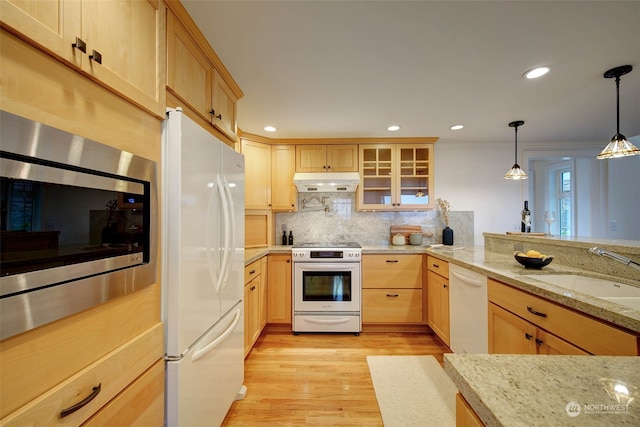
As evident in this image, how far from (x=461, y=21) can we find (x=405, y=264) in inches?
87.9

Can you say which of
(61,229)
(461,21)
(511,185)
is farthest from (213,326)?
(511,185)

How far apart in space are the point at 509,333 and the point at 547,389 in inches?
52.0

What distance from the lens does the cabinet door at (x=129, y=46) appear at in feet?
2.51

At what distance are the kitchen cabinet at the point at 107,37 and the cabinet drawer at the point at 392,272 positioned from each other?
7.99 feet

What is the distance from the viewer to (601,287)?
1.43 meters

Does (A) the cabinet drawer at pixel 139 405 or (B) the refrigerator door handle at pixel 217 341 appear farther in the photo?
(B) the refrigerator door handle at pixel 217 341

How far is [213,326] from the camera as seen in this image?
134 cm

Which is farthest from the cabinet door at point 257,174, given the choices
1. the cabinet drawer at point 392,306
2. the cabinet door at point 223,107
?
the cabinet drawer at point 392,306

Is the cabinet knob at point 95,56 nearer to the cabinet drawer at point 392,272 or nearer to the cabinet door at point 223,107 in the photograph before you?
the cabinet door at point 223,107

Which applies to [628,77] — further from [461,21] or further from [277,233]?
[277,233]

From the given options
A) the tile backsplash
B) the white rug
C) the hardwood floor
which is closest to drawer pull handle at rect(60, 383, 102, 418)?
the hardwood floor

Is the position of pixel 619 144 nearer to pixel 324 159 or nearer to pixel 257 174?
pixel 324 159

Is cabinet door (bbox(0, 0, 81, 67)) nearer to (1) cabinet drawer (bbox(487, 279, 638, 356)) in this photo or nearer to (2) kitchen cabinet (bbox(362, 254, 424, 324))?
(1) cabinet drawer (bbox(487, 279, 638, 356))

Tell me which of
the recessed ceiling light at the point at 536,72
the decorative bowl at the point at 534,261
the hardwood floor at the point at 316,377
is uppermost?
the recessed ceiling light at the point at 536,72
